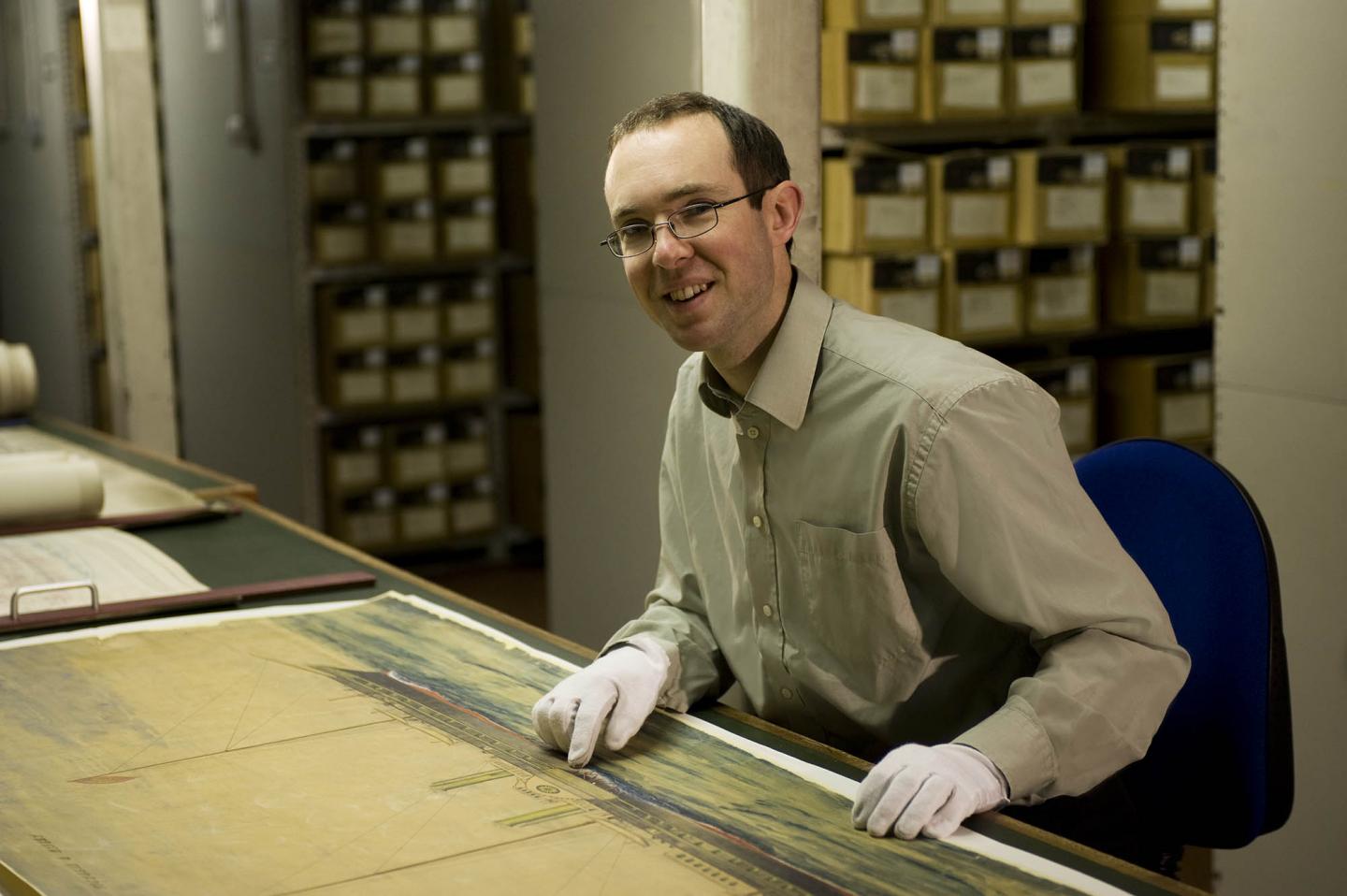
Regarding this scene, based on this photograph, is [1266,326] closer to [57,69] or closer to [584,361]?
[584,361]

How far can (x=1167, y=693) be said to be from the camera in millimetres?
1493

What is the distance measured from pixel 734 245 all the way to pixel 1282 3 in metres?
1.22

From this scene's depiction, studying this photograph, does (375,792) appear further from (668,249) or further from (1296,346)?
(1296,346)


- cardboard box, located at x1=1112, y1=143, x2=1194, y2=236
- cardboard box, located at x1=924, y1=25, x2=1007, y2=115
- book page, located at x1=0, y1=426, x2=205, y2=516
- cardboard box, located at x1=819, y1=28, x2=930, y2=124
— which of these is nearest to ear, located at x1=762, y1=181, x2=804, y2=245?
book page, located at x1=0, y1=426, x2=205, y2=516

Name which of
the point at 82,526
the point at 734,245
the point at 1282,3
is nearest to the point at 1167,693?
the point at 734,245

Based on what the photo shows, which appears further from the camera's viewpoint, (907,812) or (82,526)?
(82,526)

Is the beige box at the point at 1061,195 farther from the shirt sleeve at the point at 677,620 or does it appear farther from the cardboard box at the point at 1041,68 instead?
the shirt sleeve at the point at 677,620

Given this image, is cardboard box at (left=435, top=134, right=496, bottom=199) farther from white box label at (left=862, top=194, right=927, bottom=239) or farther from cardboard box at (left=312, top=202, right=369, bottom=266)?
white box label at (left=862, top=194, right=927, bottom=239)

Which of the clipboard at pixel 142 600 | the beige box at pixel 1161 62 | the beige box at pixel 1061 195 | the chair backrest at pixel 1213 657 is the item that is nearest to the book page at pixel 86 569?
the clipboard at pixel 142 600

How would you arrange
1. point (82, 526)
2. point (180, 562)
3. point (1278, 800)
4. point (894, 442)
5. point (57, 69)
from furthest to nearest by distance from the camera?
point (57, 69) < point (82, 526) < point (180, 562) < point (1278, 800) < point (894, 442)

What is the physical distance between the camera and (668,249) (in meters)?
1.59

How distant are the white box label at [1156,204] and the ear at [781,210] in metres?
2.49

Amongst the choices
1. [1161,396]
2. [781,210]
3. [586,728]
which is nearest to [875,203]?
[1161,396]

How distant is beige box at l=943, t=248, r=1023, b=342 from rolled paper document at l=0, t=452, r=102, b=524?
2018mm
